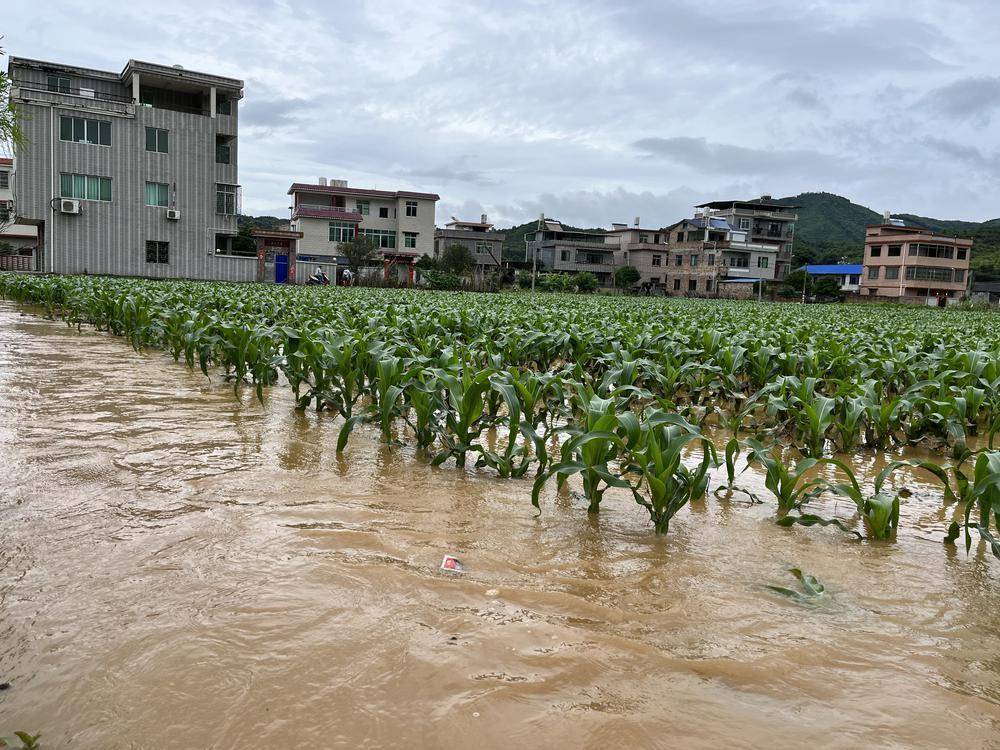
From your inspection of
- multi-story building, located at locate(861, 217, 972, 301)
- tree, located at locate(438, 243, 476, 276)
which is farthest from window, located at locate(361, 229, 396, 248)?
multi-story building, located at locate(861, 217, 972, 301)

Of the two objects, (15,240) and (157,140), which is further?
(15,240)

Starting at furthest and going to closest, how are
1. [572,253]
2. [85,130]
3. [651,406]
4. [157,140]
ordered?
[572,253], [157,140], [85,130], [651,406]

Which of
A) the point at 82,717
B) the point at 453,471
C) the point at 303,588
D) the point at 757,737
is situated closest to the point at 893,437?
the point at 453,471

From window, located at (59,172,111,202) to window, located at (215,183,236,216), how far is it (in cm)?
490

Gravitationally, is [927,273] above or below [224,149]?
below

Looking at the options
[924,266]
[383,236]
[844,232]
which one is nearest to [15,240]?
[383,236]

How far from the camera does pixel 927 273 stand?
194 ft

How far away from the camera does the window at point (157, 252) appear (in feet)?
116

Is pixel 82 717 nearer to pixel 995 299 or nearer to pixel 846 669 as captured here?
pixel 846 669

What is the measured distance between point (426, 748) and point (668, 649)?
824mm

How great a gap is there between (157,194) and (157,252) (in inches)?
112

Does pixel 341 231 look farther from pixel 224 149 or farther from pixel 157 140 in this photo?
pixel 157 140

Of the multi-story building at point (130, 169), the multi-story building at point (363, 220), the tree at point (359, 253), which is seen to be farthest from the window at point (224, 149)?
the multi-story building at point (363, 220)

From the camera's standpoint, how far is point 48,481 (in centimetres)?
349
